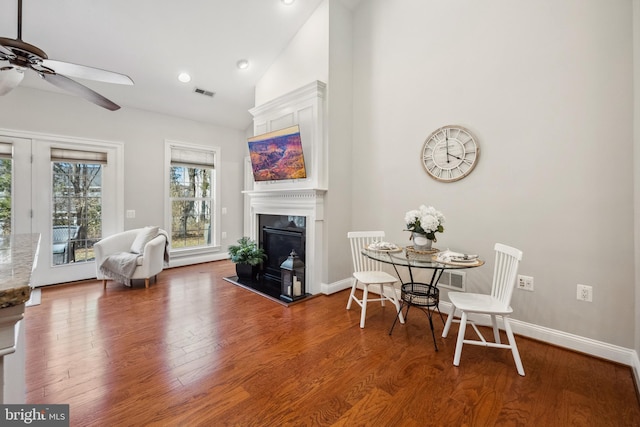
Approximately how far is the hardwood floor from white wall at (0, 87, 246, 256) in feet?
7.13

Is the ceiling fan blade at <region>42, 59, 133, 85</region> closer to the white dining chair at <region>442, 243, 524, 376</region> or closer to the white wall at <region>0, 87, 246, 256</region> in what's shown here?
the white wall at <region>0, 87, 246, 256</region>

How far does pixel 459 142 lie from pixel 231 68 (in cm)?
334

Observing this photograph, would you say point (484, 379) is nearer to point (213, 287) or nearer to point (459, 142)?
point (459, 142)

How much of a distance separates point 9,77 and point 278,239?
3.02 m

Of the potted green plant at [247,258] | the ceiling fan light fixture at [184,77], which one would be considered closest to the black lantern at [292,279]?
the potted green plant at [247,258]

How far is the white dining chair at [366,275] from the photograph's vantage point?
Result: 107 inches

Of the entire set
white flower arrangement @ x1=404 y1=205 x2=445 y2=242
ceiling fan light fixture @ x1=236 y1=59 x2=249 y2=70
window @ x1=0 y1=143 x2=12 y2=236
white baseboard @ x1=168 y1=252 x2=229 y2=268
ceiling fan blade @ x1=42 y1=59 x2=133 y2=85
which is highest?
ceiling fan light fixture @ x1=236 y1=59 x2=249 y2=70

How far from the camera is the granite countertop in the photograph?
23.5 inches

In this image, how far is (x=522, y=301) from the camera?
2523 mm

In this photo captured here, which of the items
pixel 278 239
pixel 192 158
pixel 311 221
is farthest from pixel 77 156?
pixel 311 221

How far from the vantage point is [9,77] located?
201 centimetres

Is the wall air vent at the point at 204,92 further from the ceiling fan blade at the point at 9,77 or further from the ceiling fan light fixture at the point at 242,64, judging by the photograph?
the ceiling fan blade at the point at 9,77

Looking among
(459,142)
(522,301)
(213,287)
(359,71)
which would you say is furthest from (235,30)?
(522,301)

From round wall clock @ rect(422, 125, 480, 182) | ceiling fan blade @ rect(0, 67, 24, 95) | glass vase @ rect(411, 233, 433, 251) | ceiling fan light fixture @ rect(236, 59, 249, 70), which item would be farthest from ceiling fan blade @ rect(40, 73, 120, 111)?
round wall clock @ rect(422, 125, 480, 182)
